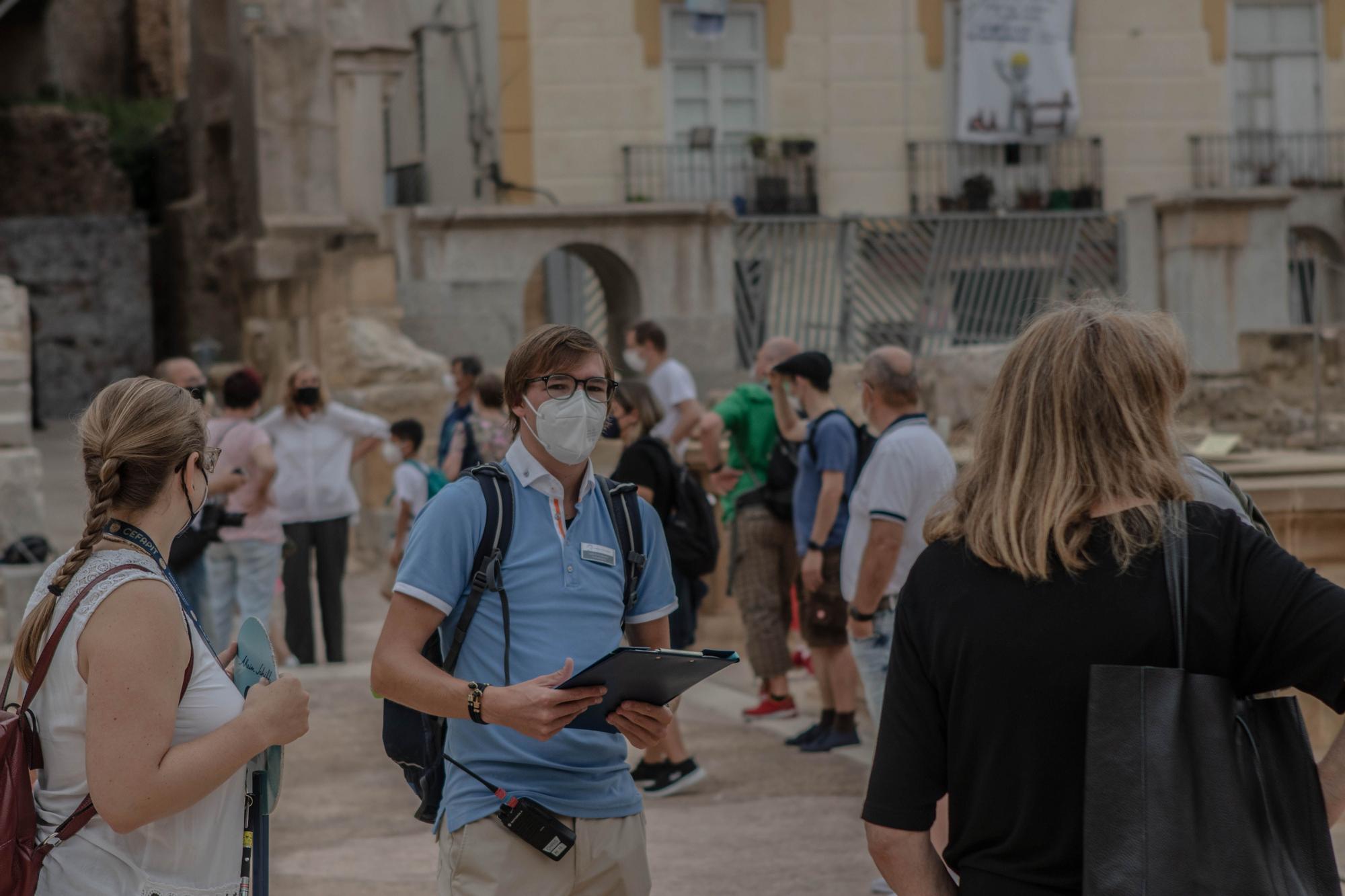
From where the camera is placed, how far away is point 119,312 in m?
25.6

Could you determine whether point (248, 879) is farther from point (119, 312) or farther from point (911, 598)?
point (119, 312)

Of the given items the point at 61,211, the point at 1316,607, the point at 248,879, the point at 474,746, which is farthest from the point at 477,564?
the point at 61,211

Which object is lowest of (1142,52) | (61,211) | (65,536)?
→ (65,536)

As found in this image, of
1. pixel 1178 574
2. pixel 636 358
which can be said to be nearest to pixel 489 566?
pixel 1178 574

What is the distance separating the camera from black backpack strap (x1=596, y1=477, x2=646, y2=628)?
3.38 metres

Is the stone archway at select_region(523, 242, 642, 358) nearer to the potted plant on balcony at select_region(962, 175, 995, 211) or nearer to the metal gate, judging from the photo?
the metal gate

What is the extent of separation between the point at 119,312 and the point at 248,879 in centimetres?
2413

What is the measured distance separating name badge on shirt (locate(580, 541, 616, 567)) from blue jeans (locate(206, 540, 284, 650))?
18.6ft

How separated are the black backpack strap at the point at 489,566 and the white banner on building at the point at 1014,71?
2157 cm

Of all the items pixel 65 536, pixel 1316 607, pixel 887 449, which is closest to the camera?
pixel 1316 607

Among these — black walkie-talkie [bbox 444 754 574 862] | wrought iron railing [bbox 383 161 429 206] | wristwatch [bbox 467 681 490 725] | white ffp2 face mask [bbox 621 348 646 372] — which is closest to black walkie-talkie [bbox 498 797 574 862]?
black walkie-talkie [bbox 444 754 574 862]

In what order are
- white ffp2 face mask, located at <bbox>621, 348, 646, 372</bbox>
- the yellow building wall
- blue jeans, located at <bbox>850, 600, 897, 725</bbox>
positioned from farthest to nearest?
the yellow building wall, white ffp2 face mask, located at <bbox>621, 348, 646, 372</bbox>, blue jeans, located at <bbox>850, 600, 897, 725</bbox>

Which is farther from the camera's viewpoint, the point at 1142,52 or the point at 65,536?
the point at 1142,52

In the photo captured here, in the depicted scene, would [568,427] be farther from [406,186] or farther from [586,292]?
[406,186]
